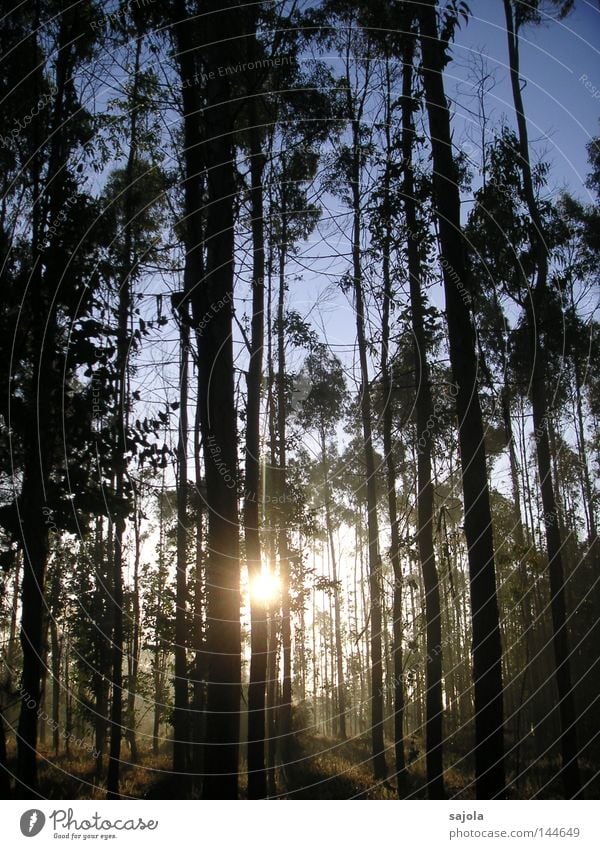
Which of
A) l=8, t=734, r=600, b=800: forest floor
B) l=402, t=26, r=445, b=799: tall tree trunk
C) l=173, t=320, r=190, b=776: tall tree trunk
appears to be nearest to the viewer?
l=402, t=26, r=445, b=799: tall tree trunk

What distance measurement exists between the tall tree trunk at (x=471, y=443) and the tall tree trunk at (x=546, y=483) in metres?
3.31

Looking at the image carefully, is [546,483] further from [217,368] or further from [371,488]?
[217,368]

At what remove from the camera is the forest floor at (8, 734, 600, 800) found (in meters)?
11.7

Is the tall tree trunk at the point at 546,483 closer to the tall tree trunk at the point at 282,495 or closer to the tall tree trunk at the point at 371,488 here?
the tall tree trunk at the point at 371,488

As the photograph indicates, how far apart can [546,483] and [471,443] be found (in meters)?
5.43

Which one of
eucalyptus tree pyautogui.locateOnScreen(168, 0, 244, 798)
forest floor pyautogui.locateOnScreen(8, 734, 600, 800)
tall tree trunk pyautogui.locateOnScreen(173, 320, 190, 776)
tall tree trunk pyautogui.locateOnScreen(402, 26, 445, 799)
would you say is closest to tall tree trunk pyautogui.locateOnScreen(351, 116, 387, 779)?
forest floor pyautogui.locateOnScreen(8, 734, 600, 800)

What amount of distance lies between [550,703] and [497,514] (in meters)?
10.6

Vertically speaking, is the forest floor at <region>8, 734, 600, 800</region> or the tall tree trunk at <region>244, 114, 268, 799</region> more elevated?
the tall tree trunk at <region>244, 114, 268, 799</region>

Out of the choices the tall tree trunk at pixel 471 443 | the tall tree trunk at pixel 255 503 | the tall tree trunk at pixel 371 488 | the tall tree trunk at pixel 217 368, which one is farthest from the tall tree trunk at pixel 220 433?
the tall tree trunk at pixel 371 488

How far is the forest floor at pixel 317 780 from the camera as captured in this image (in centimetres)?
1173

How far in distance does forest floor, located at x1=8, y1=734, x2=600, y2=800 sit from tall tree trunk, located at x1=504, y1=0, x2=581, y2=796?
3.11 feet

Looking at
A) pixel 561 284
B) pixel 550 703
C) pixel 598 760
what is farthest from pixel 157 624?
pixel 550 703

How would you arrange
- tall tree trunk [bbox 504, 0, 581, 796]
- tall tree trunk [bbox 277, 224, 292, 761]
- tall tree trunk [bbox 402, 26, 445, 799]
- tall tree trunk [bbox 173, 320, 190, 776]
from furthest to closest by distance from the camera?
tall tree trunk [bbox 277, 224, 292, 761]
tall tree trunk [bbox 173, 320, 190, 776]
tall tree trunk [bbox 504, 0, 581, 796]
tall tree trunk [bbox 402, 26, 445, 799]

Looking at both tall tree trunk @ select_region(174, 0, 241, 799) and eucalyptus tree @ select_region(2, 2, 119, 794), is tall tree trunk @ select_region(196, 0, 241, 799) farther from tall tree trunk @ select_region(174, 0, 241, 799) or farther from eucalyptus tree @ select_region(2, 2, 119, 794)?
eucalyptus tree @ select_region(2, 2, 119, 794)
